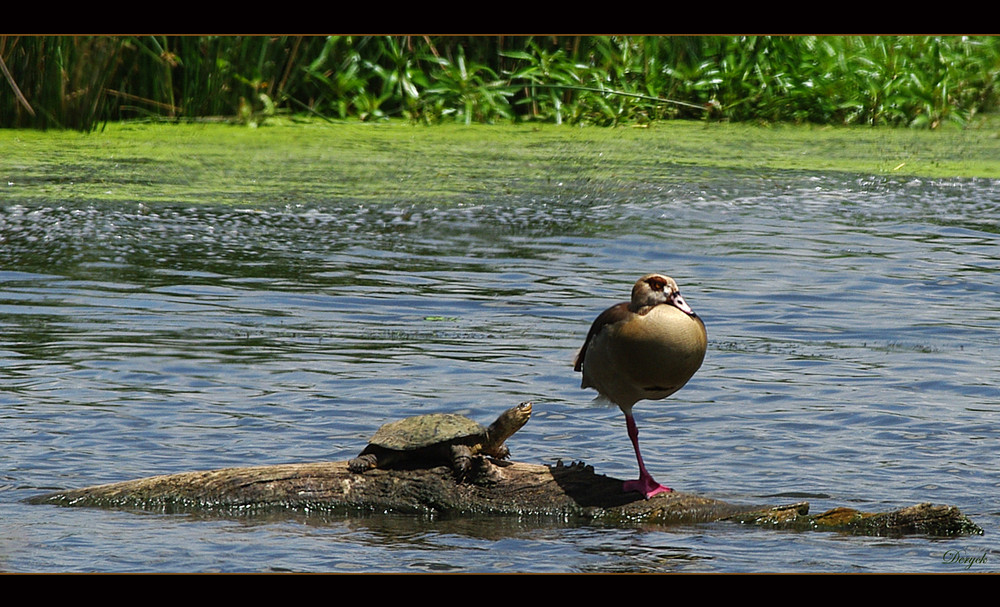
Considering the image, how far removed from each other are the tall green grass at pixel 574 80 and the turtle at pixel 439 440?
8.98m

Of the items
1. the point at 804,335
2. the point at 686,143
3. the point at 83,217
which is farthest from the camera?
the point at 686,143

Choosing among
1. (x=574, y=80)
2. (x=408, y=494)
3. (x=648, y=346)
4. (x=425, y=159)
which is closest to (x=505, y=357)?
(x=408, y=494)

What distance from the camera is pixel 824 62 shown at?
15320 mm

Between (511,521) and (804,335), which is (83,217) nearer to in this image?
(804,335)

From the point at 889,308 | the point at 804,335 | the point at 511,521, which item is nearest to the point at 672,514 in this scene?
the point at 511,521

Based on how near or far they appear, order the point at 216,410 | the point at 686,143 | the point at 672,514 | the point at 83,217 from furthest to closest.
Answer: the point at 686,143 → the point at 83,217 → the point at 216,410 → the point at 672,514

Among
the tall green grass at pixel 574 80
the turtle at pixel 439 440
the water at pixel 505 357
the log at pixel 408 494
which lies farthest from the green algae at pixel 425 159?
the turtle at pixel 439 440

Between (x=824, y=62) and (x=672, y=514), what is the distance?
11.1 meters

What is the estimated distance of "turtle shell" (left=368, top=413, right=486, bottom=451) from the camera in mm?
5168

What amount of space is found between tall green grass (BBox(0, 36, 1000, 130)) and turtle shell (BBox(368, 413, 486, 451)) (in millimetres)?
9029

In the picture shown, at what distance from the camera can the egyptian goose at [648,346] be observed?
495cm

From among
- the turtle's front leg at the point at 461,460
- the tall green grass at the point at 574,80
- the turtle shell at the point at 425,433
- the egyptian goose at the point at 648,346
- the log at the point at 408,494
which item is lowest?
the log at the point at 408,494

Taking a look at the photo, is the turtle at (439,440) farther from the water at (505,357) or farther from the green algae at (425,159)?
the green algae at (425,159)

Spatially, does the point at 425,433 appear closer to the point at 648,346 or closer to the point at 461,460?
the point at 461,460
